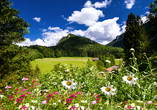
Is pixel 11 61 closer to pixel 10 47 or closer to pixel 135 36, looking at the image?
pixel 10 47

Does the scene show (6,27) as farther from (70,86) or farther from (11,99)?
(70,86)

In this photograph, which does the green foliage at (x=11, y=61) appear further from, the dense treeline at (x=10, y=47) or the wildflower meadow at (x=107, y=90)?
the wildflower meadow at (x=107, y=90)

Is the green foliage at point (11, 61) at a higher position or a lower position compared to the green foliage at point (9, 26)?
lower

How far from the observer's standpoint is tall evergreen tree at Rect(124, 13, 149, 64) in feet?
51.2

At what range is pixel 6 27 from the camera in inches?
342

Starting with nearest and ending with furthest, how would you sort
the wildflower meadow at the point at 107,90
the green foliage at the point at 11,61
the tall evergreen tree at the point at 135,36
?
the wildflower meadow at the point at 107,90
the green foliage at the point at 11,61
the tall evergreen tree at the point at 135,36

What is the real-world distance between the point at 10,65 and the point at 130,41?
707 inches

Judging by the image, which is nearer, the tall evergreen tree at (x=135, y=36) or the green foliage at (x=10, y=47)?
the green foliage at (x=10, y=47)

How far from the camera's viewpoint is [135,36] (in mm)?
16141

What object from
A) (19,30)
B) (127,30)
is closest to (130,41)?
(127,30)

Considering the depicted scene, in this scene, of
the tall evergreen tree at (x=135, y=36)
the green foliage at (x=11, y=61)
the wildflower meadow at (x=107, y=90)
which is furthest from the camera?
the tall evergreen tree at (x=135, y=36)

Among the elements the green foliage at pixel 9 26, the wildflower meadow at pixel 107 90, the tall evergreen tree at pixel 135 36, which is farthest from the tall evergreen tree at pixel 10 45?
the tall evergreen tree at pixel 135 36

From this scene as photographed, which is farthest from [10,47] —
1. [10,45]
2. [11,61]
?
[11,61]

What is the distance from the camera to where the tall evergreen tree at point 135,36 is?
51.2 feet
